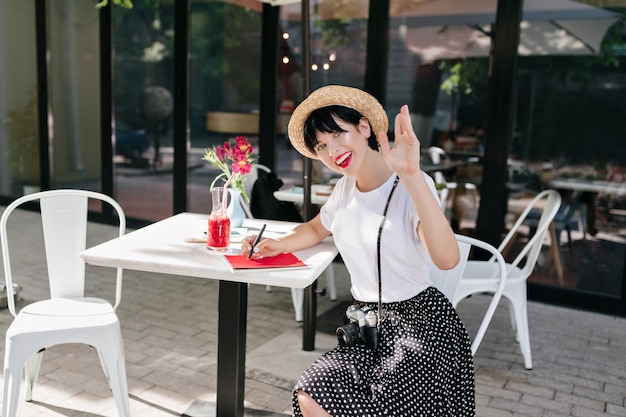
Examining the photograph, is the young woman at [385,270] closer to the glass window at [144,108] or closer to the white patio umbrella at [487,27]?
the white patio umbrella at [487,27]

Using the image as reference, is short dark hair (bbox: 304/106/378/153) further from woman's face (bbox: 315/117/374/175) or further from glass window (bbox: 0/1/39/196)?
glass window (bbox: 0/1/39/196)

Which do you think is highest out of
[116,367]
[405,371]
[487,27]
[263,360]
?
[487,27]

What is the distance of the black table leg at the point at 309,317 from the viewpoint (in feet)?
10.7

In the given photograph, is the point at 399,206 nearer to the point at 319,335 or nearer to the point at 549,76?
the point at 319,335

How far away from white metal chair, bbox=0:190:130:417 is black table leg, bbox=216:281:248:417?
15.9 inches

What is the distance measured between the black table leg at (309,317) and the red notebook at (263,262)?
1021 millimetres

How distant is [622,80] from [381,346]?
317 centimetres

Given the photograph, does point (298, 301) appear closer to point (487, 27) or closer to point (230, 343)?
point (230, 343)

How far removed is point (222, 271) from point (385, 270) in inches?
20.3

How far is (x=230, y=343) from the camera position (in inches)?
88.5

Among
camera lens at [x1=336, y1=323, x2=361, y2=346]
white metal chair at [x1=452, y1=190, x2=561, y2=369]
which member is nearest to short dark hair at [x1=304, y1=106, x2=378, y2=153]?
camera lens at [x1=336, y1=323, x2=361, y2=346]

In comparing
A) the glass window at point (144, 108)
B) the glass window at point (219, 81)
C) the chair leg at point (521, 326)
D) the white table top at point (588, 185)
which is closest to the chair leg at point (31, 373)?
the chair leg at point (521, 326)

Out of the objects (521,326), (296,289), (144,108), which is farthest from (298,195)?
(144,108)

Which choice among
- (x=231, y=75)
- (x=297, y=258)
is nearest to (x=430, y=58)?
(x=231, y=75)
